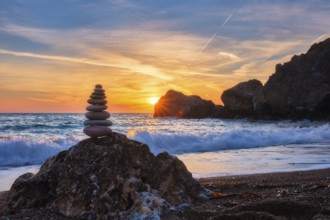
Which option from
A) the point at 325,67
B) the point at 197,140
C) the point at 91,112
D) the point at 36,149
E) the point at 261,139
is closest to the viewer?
the point at 91,112

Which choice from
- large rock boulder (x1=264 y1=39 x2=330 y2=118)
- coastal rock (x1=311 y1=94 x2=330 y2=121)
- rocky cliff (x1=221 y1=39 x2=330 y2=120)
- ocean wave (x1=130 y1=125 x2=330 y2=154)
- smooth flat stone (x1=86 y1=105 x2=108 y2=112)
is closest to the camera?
smooth flat stone (x1=86 y1=105 x2=108 y2=112)

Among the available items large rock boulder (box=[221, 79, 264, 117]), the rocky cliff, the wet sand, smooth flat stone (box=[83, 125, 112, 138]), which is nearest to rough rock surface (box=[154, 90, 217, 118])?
large rock boulder (box=[221, 79, 264, 117])

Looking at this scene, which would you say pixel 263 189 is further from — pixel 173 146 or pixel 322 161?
pixel 173 146

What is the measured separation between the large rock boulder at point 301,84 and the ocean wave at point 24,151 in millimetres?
50486

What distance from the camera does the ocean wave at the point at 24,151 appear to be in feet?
40.8

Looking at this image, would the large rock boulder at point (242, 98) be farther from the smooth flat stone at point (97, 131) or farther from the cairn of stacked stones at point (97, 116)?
the smooth flat stone at point (97, 131)

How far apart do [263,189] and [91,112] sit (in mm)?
3265

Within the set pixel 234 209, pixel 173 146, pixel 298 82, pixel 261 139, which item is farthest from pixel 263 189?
pixel 298 82

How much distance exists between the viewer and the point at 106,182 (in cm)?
534

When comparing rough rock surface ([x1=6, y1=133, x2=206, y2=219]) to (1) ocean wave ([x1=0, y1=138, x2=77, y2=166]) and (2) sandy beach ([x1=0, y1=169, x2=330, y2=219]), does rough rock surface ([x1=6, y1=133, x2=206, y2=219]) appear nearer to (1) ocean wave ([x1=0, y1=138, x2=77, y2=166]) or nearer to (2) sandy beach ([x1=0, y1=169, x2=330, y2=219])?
(2) sandy beach ([x1=0, y1=169, x2=330, y2=219])

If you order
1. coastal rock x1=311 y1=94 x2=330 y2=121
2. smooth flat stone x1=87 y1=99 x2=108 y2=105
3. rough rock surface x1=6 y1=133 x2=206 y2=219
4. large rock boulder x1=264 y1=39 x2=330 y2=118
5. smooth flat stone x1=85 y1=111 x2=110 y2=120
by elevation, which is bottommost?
rough rock surface x1=6 y1=133 x2=206 y2=219

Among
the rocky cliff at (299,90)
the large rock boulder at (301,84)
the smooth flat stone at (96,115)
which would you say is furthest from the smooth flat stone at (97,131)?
the large rock boulder at (301,84)

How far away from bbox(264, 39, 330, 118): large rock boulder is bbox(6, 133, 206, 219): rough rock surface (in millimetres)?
55948

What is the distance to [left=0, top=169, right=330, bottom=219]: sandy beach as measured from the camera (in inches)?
192
